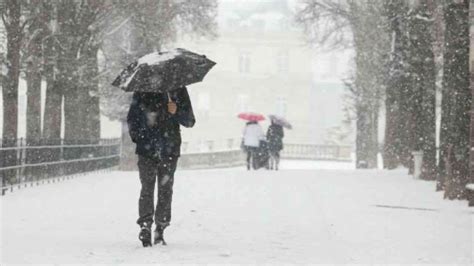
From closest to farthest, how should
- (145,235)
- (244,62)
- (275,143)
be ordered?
(145,235)
(275,143)
(244,62)

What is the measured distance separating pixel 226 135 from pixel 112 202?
66.9 m

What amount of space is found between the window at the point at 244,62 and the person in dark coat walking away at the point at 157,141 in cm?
7572

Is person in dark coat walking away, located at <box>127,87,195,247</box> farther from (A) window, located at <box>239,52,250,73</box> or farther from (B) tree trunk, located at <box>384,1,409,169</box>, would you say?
(A) window, located at <box>239,52,250,73</box>

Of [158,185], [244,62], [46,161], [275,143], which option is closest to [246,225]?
[158,185]

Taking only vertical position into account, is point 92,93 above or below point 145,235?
above

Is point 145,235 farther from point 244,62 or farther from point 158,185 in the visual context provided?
point 244,62

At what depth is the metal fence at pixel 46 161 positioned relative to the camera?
17359mm

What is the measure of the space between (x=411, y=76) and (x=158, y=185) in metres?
15.7

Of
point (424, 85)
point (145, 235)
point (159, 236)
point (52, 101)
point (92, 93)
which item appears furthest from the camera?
point (92, 93)

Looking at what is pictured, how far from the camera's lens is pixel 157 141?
29.2 feet

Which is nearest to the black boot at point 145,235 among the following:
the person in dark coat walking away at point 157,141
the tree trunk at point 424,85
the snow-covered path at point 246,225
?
the person in dark coat walking away at point 157,141

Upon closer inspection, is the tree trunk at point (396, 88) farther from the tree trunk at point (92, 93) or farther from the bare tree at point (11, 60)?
the bare tree at point (11, 60)

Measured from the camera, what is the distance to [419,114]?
77.2 ft

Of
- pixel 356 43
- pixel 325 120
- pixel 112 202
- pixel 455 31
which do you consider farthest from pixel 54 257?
pixel 325 120
